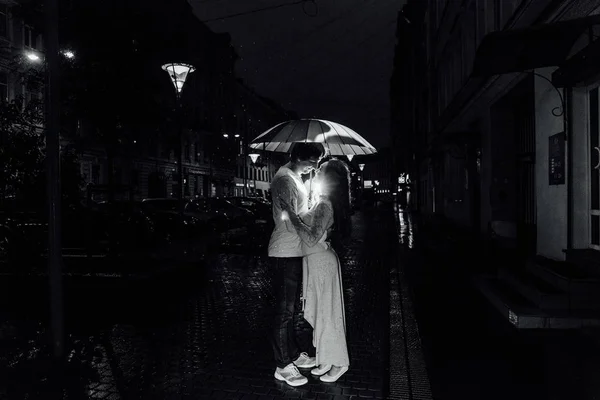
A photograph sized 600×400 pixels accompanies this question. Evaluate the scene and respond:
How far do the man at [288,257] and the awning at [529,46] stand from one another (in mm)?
3187

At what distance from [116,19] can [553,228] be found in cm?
914

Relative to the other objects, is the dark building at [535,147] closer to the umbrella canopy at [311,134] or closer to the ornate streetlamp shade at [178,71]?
the umbrella canopy at [311,134]

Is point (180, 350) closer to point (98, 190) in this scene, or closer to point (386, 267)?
point (386, 267)

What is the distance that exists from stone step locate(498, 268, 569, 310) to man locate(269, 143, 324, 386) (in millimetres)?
3814

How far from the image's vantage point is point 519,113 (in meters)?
13.3

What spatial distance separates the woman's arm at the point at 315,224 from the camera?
404cm

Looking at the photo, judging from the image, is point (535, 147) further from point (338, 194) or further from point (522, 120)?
point (338, 194)

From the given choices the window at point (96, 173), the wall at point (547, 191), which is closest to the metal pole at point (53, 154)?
the wall at point (547, 191)

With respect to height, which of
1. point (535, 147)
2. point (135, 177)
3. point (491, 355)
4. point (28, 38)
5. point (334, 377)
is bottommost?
point (491, 355)

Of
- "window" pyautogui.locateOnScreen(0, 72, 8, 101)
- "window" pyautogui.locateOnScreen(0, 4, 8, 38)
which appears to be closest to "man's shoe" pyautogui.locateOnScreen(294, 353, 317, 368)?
"window" pyautogui.locateOnScreen(0, 72, 8, 101)

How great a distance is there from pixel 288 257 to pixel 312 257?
22cm

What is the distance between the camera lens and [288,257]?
4.22 m

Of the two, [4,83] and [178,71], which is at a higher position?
[4,83]

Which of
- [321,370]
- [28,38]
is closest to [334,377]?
[321,370]
